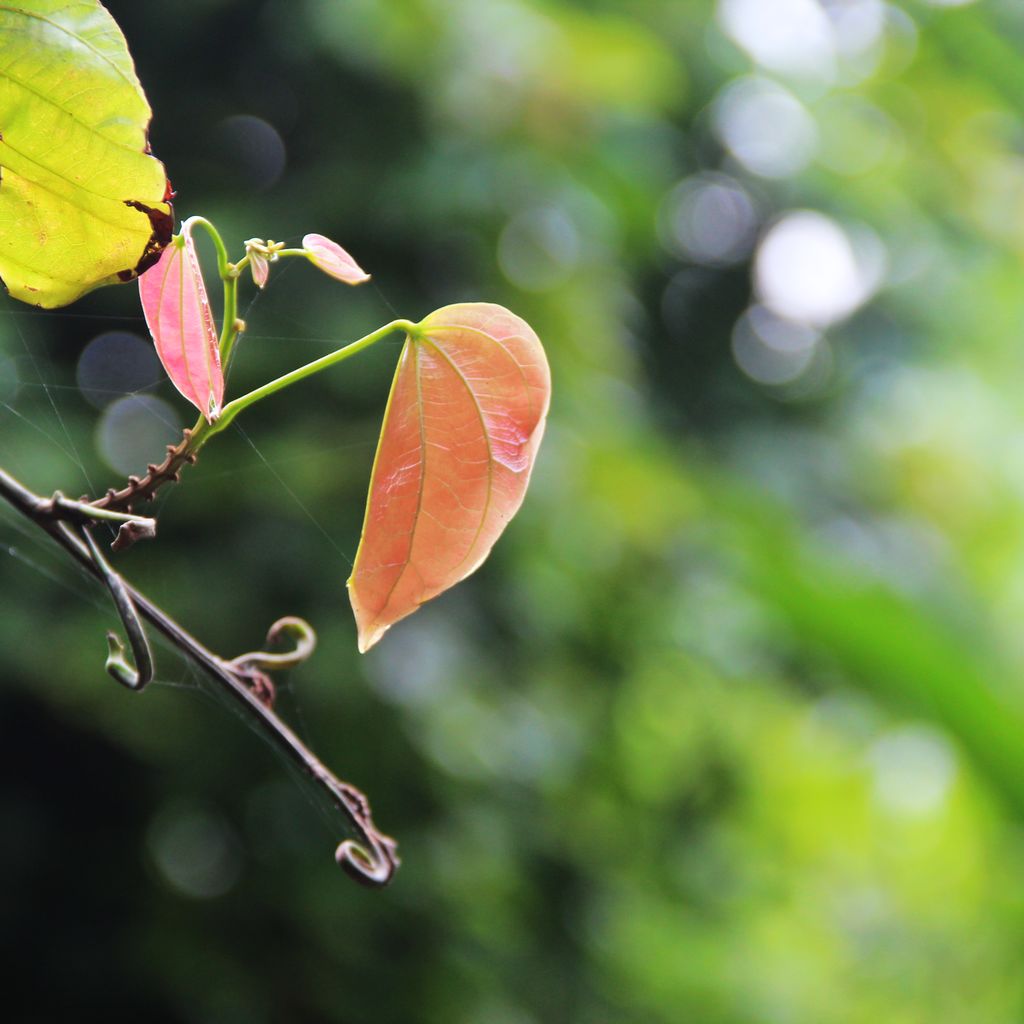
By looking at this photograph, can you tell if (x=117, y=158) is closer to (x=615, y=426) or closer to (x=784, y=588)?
(x=615, y=426)

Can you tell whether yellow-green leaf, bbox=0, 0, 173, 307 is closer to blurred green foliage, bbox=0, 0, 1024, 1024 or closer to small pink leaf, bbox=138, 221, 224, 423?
small pink leaf, bbox=138, 221, 224, 423

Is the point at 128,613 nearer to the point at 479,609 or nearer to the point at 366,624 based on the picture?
the point at 366,624

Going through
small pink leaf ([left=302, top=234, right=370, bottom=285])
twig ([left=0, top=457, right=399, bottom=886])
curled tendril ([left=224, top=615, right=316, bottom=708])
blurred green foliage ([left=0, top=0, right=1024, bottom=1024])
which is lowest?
blurred green foliage ([left=0, top=0, right=1024, bottom=1024])

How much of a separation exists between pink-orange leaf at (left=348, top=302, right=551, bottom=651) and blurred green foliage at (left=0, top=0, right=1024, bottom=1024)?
0.42 meters

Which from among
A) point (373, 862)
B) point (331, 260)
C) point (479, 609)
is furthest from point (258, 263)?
point (479, 609)

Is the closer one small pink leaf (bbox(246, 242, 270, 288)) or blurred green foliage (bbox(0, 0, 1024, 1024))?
small pink leaf (bbox(246, 242, 270, 288))

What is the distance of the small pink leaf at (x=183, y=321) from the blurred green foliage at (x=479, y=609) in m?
0.38

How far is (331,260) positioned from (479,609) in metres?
0.79

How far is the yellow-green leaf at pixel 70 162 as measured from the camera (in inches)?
6.9

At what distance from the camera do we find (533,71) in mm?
905

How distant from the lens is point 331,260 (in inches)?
7.4

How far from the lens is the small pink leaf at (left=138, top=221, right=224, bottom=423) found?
194 millimetres

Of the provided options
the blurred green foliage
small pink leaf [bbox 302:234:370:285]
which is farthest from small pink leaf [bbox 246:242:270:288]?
the blurred green foliage

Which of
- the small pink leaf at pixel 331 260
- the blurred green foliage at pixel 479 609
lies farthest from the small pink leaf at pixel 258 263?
the blurred green foliage at pixel 479 609
